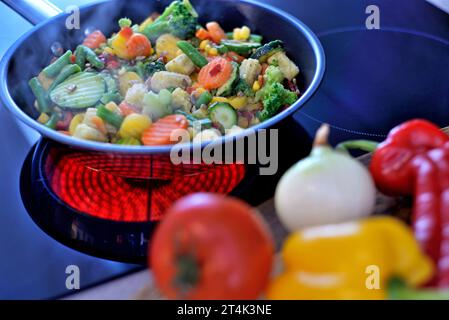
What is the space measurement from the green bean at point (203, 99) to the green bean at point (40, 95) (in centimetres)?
35

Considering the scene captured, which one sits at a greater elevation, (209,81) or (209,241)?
(209,81)

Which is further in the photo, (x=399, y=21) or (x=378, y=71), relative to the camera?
(x=399, y=21)

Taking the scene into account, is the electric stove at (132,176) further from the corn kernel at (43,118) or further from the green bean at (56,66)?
the green bean at (56,66)

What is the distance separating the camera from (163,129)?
4.33ft

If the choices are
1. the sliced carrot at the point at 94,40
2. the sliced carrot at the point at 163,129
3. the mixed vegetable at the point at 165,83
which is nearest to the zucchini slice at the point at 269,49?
the mixed vegetable at the point at 165,83

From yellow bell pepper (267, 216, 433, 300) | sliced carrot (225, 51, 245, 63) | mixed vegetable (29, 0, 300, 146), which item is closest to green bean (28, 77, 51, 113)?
mixed vegetable (29, 0, 300, 146)

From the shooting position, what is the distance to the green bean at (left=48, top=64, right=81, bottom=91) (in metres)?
1.52

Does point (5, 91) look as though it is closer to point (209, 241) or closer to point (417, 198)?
point (209, 241)

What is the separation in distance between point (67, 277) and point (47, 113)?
1.54 ft

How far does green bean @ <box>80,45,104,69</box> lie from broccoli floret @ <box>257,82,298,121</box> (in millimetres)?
441

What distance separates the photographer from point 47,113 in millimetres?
1462

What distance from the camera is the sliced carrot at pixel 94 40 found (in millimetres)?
1673

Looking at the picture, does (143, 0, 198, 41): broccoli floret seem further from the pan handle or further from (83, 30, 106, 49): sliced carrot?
the pan handle
